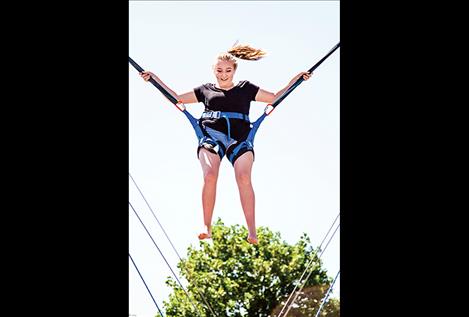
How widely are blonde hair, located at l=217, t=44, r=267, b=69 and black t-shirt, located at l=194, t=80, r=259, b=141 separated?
0.17m

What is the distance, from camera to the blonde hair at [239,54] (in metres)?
5.67

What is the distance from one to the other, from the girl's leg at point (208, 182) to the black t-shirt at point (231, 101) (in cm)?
18

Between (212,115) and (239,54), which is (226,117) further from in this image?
(239,54)

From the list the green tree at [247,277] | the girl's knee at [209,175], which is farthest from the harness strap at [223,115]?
the green tree at [247,277]

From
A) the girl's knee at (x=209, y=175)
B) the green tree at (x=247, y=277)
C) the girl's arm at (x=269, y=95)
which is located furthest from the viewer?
the green tree at (x=247, y=277)

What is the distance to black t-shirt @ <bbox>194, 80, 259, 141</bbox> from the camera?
548 centimetres

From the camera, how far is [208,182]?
546cm

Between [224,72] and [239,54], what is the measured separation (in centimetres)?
18

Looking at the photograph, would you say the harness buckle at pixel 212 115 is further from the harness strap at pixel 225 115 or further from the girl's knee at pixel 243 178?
the girl's knee at pixel 243 178

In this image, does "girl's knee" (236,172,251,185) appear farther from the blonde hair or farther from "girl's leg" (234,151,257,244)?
the blonde hair

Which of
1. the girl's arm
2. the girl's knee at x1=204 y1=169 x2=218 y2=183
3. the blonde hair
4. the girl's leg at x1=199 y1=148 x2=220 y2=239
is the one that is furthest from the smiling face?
the girl's knee at x1=204 y1=169 x2=218 y2=183
